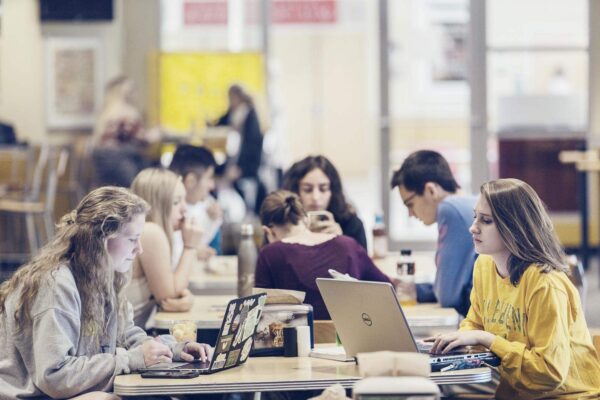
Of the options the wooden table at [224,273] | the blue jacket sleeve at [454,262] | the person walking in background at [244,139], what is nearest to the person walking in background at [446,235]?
the blue jacket sleeve at [454,262]

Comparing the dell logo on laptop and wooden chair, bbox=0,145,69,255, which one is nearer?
the dell logo on laptop

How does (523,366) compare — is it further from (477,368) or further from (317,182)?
(317,182)

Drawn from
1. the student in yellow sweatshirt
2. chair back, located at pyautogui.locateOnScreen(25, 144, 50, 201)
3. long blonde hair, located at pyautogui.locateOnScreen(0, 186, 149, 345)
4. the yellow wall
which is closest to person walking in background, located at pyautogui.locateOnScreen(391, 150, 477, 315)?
the student in yellow sweatshirt

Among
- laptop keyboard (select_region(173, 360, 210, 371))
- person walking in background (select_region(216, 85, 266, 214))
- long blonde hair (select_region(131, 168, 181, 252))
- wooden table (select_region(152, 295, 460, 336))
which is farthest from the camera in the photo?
person walking in background (select_region(216, 85, 266, 214))

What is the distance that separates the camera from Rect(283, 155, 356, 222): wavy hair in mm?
5254

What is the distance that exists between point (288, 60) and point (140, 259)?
1388 centimetres

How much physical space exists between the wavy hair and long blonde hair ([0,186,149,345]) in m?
1.98

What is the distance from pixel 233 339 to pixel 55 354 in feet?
1.59

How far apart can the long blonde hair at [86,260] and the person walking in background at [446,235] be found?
1.38 metres

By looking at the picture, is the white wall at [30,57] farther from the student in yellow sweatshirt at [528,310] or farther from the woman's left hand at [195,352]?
the student in yellow sweatshirt at [528,310]

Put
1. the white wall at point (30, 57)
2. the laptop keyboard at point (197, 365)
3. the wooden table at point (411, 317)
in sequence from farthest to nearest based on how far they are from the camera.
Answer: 1. the white wall at point (30, 57)
2. the wooden table at point (411, 317)
3. the laptop keyboard at point (197, 365)

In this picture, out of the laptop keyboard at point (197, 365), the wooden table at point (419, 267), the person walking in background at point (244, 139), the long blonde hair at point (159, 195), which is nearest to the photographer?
the laptop keyboard at point (197, 365)

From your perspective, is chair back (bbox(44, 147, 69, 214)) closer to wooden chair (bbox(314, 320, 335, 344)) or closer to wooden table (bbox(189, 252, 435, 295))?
wooden table (bbox(189, 252, 435, 295))

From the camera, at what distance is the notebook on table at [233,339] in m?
3.12
